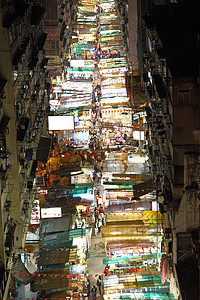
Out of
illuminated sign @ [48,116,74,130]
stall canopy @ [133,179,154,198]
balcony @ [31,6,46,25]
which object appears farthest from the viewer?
illuminated sign @ [48,116,74,130]

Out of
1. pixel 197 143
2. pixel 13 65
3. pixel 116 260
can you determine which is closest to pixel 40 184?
pixel 116 260

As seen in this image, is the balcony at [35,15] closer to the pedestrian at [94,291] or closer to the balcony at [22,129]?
the balcony at [22,129]

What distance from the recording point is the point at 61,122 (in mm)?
38281

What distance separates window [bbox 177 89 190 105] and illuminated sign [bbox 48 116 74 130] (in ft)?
59.7

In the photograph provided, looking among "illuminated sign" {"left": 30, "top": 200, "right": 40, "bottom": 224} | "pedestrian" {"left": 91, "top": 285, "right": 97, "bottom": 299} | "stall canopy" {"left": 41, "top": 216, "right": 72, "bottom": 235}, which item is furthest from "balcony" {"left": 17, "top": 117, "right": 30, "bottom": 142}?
"pedestrian" {"left": 91, "top": 285, "right": 97, "bottom": 299}

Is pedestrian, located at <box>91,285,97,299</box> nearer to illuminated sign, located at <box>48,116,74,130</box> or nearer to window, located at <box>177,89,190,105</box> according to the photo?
window, located at <box>177,89,190,105</box>

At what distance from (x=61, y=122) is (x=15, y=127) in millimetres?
15359

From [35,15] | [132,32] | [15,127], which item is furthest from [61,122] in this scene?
[132,32]

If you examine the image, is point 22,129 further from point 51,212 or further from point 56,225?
→ point 51,212

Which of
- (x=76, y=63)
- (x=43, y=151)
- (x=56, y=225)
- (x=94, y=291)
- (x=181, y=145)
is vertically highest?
(x=76, y=63)

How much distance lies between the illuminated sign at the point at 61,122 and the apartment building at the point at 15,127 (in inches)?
328

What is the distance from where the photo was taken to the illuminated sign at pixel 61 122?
37.9m

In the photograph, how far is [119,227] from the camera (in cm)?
2575

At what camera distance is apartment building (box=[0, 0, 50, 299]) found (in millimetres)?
21344
